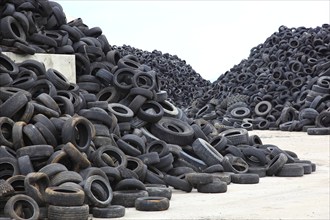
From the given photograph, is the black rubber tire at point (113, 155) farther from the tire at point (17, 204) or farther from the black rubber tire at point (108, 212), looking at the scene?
the tire at point (17, 204)

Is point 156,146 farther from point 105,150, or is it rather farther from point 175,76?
point 175,76

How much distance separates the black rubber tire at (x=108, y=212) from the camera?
6902 mm

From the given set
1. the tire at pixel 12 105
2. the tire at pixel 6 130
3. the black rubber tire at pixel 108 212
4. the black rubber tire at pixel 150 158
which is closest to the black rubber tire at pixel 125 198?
the black rubber tire at pixel 108 212

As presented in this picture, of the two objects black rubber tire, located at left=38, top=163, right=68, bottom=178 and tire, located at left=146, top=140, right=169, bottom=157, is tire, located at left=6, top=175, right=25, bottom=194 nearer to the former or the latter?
black rubber tire, located at left=38, top=163, right=68, bottom=178

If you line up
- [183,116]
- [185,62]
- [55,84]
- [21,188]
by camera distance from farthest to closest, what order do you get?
[185,62] → [183,116] → [55,84] → [21,188]

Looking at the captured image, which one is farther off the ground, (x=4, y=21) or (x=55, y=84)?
(x=4, y=21)

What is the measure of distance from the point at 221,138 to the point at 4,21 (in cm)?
543

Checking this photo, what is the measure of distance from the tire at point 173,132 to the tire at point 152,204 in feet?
11.2

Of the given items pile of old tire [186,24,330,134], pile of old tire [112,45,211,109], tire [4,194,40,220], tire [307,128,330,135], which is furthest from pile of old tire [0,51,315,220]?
pile of old tire [112,45,211,109]

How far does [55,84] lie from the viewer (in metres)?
10.4

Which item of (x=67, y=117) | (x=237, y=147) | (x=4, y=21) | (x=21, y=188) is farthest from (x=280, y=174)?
(x=4, y=21)

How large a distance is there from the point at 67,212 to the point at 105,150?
239cm

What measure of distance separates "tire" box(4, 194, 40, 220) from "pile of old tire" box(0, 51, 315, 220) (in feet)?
0.04

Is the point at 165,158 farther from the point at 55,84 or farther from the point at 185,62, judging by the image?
Answer: the point at 185,62
